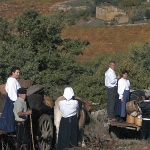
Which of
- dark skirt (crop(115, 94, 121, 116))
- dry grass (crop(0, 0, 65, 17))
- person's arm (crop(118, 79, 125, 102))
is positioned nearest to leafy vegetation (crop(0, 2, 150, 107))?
dark skirt (crop(115, 94, 121, 116))

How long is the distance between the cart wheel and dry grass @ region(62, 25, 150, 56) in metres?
42.8

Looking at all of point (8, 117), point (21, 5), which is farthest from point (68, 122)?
point (21, 5)

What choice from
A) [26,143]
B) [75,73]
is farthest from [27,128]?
[75,73]

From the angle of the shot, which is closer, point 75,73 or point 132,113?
point 132,113

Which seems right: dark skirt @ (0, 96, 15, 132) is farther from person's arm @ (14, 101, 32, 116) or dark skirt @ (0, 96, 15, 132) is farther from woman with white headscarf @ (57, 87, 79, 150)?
woman with white headscarf @ (57, 87, 79, 150)

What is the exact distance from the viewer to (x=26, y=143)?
1022cm

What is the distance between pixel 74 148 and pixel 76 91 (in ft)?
25.8

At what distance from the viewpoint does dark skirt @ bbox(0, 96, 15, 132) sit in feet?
33.2

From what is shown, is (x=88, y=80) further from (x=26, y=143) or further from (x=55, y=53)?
(x=26, y=143)

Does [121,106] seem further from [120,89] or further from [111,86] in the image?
[111,86]

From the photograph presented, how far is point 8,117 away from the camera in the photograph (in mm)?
10141

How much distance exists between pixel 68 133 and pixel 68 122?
0.27 metres

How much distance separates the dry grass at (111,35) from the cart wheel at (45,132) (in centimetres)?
4281

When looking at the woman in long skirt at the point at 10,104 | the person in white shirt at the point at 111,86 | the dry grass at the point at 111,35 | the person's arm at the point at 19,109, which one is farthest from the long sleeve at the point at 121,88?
the dry grass at the point at 111,35
